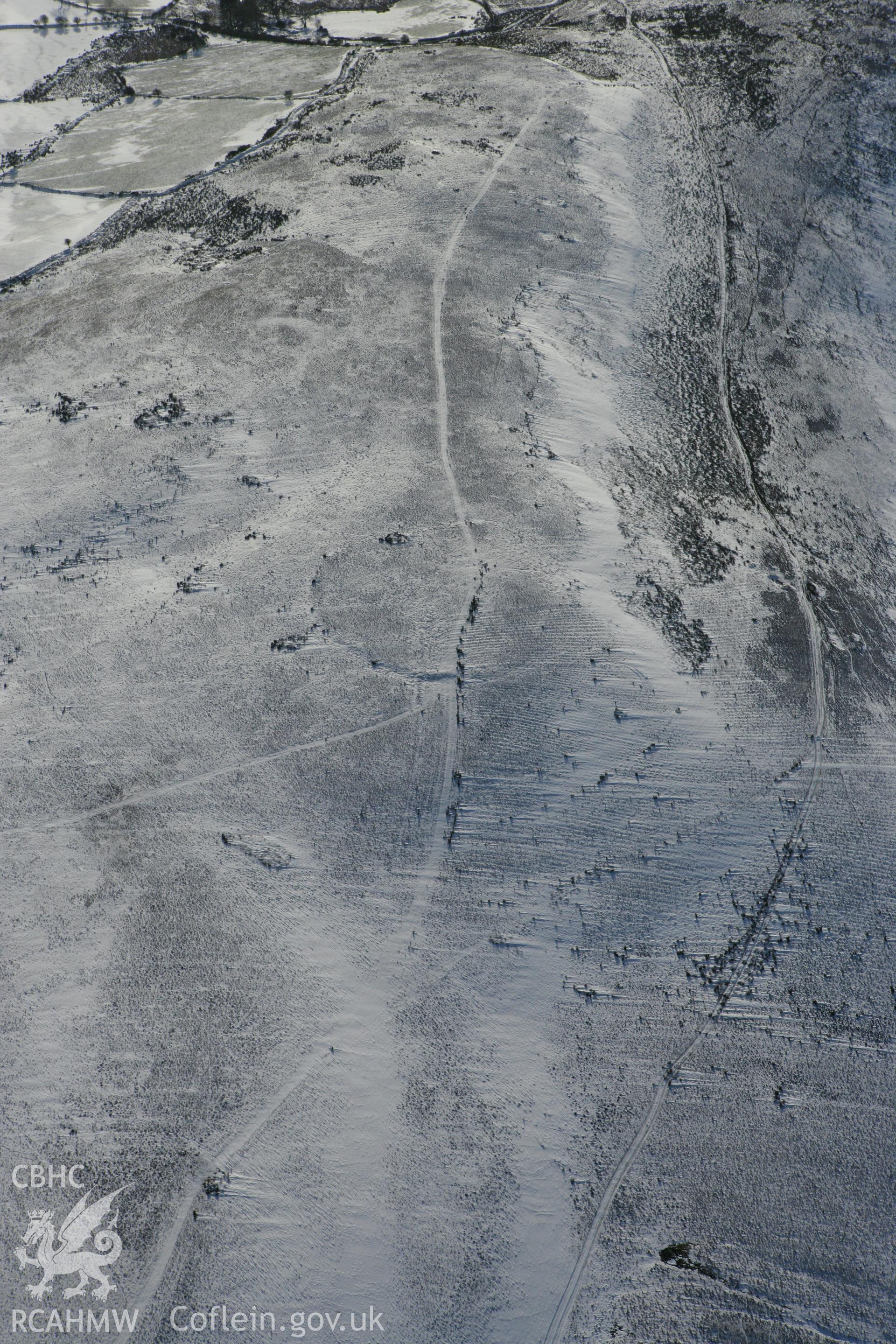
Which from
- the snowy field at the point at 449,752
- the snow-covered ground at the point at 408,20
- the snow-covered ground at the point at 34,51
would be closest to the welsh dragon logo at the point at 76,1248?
the snowy field at the point at 449,752

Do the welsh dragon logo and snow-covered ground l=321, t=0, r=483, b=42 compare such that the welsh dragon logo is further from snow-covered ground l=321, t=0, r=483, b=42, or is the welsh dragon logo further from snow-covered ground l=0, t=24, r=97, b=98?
snow-covered ground l=321, t=0, r=483, b=42

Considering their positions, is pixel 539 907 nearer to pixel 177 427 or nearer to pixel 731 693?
pixel 731 693

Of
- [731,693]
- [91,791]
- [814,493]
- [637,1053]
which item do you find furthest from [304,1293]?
[814,493]

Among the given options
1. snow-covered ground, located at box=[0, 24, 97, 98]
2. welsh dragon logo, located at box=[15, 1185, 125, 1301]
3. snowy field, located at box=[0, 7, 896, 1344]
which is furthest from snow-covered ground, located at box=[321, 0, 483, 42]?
welsh dragon logo, located at box=[15, 1185, 125, 1301]

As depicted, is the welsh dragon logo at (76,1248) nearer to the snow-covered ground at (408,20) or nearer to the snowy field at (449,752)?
the snowy field at (449,752)

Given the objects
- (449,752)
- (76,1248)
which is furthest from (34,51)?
(76,1248)
